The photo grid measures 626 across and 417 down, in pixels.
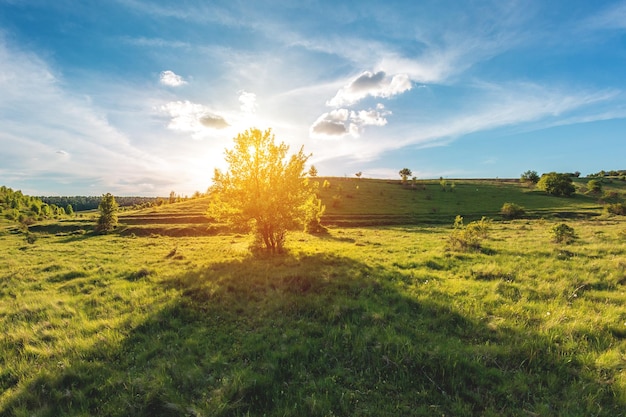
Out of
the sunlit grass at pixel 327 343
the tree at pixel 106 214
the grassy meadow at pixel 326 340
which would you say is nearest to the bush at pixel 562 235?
the grassy meadow at pixel 326 340

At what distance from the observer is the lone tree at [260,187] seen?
23403 mm

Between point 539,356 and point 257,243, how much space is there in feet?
73.8

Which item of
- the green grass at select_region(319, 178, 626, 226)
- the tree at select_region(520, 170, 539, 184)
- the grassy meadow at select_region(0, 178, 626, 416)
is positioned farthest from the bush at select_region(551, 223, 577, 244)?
the tree at select_region(520, 170, 539, 184)

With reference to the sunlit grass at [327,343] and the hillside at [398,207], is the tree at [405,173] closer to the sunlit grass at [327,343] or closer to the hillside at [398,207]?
the hillside at [398,207]

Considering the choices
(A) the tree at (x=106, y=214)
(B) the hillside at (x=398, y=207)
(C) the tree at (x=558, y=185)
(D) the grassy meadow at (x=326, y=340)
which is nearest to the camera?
(D) the grassy meadow at (x=326, y=340)

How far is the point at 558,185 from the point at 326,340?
135 meters

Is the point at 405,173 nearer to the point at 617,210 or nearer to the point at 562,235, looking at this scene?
the point at 617,210

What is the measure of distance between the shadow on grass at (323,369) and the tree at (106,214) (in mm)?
50759

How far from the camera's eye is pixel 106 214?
51688 mm

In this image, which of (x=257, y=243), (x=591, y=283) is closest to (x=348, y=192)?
(x=257, y=243)

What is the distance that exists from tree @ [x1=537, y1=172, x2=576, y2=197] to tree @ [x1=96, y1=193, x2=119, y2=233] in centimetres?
13975

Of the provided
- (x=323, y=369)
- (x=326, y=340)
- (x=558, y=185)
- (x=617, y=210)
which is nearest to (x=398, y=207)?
(x=617, y=210)

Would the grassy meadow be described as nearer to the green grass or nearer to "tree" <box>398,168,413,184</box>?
the green grass

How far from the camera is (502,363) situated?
749 cm
